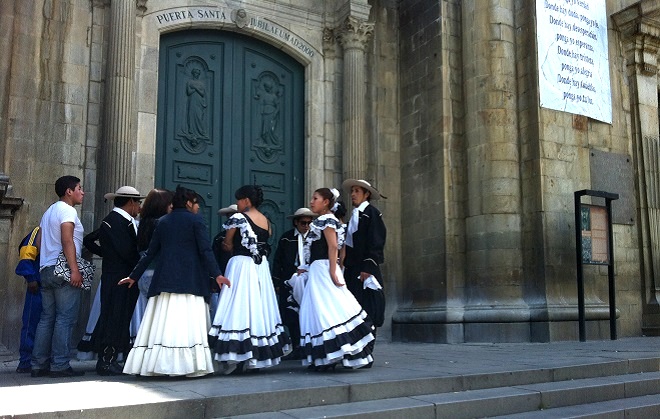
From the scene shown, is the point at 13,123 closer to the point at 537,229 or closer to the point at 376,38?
the point at 376,38

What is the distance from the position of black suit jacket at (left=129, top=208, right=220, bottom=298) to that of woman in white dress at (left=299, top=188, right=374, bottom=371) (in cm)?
103

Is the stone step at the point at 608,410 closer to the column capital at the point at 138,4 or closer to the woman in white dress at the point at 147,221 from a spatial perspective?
the woman in white dress at the point at 147,221

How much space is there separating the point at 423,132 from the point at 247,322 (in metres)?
6.67

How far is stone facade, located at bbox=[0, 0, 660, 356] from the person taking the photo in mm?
9398

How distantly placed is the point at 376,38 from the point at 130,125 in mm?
5221

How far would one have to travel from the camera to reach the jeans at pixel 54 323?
6.53 m

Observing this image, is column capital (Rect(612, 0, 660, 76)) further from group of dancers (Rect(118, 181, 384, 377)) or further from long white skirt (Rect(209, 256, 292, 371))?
long white skirt (Rect(209, 256, 292, 371))

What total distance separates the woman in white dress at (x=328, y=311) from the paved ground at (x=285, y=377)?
173 mm

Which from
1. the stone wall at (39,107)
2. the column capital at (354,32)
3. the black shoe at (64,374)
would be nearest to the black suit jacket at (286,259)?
the black shoe at (64,374)

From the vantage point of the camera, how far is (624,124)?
12422mm

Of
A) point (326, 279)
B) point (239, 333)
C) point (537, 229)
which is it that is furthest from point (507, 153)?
point (239, 333)

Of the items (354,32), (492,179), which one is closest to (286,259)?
(492,179)

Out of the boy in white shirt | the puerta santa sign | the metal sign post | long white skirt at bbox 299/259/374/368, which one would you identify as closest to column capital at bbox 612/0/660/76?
the puerta santa sign

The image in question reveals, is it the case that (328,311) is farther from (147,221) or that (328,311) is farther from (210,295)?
(147,221)
